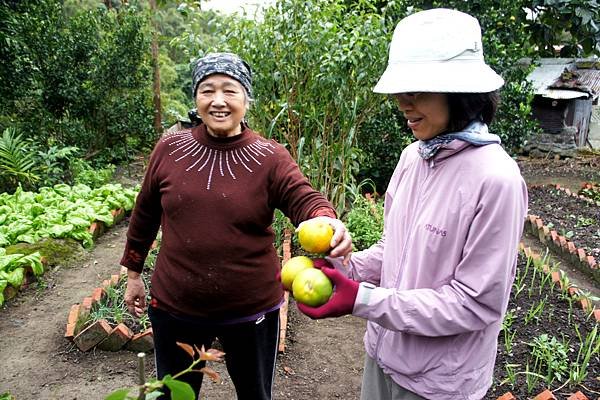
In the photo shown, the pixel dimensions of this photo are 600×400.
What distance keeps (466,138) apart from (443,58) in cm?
21

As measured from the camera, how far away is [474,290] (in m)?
1.28

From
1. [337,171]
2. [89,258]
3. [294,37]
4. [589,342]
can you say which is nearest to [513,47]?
[337,171]

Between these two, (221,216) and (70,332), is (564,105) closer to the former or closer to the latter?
(70,332)

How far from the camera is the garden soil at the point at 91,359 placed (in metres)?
3.06

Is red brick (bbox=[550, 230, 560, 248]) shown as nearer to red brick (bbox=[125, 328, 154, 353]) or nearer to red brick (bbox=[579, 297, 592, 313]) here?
red brick (bbox=[579, 297, 592, 313])

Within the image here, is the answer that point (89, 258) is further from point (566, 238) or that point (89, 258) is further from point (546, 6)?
point (546, 6)

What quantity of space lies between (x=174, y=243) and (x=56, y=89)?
6.86m

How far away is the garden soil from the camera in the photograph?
3057mm

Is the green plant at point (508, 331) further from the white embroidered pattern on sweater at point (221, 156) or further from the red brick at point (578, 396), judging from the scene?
the white embroidered pattern on sweater at point (221, 156)

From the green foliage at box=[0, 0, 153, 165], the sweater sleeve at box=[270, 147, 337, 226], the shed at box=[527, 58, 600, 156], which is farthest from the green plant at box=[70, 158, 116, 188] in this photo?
the shed at box=[527, 58, 600, 156]

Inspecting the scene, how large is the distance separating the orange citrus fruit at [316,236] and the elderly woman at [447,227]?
0.20 m

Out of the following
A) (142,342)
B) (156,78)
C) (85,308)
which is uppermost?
(156,78)

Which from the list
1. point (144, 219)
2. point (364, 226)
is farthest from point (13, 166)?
point (144, 219)

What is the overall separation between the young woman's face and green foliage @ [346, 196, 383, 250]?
3.21 metres
